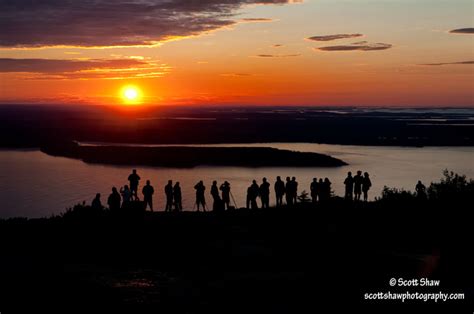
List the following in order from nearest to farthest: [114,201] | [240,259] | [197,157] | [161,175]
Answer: [240,259]
[114,201]
[161,175]
[197,157]

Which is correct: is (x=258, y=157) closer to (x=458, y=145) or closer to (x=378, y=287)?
(x=458, y=145)

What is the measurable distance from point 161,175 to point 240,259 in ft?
149

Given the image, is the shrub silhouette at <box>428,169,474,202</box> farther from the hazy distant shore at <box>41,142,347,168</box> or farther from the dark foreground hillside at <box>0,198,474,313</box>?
the hazy distant shore at <box>41,142,347,168</box>

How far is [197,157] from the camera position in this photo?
76500mm

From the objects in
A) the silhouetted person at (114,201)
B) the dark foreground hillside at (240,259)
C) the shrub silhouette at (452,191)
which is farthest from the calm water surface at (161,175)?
the dark foreground hillside at (240,259)

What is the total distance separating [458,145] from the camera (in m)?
97.9

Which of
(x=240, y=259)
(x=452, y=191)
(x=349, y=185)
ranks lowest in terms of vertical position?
(x=240, y=259)

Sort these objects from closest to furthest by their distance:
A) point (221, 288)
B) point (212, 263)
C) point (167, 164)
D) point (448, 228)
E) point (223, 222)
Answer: point (221, 288), point (212, 263), point (448, 228), point (223, 222), point (167, 164)

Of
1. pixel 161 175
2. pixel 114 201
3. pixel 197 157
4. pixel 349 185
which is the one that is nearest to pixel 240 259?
pixel 114 201

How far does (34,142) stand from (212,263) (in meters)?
88.5

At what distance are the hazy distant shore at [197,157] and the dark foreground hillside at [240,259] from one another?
145 ft

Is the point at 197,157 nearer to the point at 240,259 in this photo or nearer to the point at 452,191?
the point at 452,191

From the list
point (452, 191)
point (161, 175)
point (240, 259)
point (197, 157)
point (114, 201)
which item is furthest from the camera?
point (197, 157)

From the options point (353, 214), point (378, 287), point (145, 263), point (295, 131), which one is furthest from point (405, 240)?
point (295, 131)
